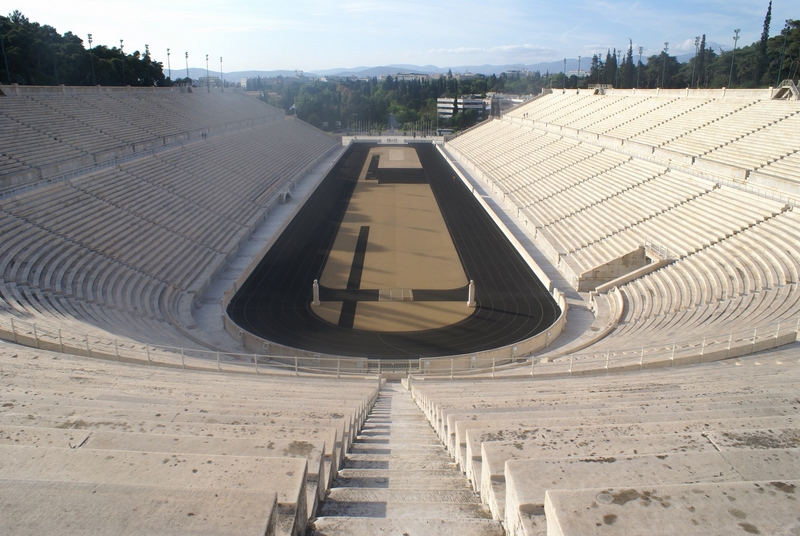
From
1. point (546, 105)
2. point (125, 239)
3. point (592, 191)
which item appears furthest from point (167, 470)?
point (546, 105)

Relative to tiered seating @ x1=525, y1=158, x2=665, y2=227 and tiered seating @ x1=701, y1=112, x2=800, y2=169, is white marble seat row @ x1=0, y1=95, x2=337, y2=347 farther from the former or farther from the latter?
tiered seating @ x1=701, y1=112, x2=800, y2=169

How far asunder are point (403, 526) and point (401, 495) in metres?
0.77

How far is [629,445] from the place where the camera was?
455cm

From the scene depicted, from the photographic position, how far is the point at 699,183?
2277 centimetres

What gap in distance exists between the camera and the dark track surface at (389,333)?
16.3 m

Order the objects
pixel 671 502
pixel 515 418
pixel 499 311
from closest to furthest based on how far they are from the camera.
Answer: pixel 671 502 < pixel 515 418 < pixel 499 311

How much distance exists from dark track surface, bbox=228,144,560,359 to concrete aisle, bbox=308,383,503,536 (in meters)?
8.98

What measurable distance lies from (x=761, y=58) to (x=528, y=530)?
255 feet

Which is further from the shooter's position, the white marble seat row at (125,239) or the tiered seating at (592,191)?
the tiered seating at (592,191)

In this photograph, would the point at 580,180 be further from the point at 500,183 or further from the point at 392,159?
the point at 392,159

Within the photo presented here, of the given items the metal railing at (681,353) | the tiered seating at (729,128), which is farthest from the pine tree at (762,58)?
the metal railing at (681,353)

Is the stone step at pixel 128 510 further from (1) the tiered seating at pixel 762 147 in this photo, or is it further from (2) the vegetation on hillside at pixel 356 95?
(2) the vegetation on hillside at pixel 356 95

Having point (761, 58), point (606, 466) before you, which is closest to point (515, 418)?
point (606, 466)

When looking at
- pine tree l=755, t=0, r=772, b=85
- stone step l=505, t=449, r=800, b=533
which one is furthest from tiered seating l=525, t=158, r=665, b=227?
pine tree l=755, t=0, r=772, b=85
